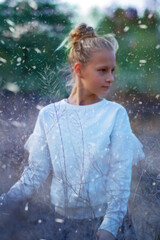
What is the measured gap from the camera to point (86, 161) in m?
0.69

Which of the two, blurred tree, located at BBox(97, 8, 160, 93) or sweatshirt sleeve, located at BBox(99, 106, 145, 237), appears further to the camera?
blurred tree, located at BBox(97, 8, 160, 93)

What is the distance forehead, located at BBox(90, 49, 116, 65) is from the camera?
692 millimetres

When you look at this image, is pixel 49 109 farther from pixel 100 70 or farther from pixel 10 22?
pixel 10 22

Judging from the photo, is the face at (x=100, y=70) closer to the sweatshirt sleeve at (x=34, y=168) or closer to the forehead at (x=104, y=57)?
the forehead at (x=104, y=57)

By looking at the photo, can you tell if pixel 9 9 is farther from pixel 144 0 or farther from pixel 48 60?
pixel 144 0

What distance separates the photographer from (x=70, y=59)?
77 centimetres

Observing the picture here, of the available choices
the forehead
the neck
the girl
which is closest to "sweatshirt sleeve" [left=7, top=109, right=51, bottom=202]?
the girl

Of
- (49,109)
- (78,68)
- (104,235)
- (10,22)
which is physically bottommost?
(104,235)

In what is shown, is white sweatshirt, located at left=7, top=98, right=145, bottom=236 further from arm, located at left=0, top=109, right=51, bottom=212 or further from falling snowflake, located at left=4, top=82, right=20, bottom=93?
falling snowflake, located at left=4, top=82, right=20, bottom=93

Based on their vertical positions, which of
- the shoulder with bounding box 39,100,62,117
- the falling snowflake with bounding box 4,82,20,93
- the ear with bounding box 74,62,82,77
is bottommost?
the shoulder with bounding box 39,100,62,117

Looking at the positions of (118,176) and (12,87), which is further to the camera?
(12,87)

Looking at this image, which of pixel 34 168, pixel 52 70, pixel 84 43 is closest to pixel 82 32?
pixel 84 43

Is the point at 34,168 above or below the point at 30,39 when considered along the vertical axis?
below

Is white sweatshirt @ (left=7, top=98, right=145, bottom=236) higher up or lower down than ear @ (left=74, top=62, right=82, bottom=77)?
lower down
